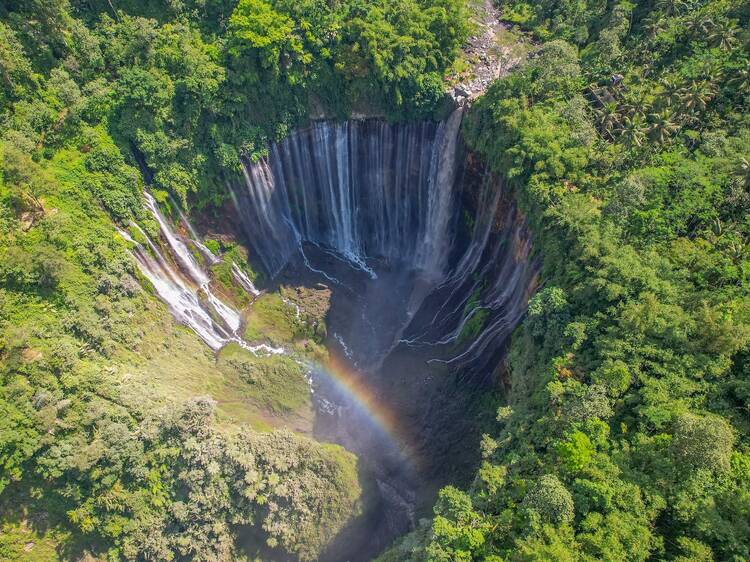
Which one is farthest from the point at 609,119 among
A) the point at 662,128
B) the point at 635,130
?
the point at 662,128

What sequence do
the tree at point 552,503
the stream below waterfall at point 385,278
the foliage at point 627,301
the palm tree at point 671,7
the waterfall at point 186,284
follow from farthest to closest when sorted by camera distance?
the palm tree at point 671,7
the waterfall at point 186,284
the stream below waterfall at point 385,278
the tree at point 552,503
the foliage at point 627,301

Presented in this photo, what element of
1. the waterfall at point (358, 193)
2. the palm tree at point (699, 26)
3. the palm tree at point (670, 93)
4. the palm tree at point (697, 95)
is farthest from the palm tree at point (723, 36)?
the waterfall at point (358, 193)

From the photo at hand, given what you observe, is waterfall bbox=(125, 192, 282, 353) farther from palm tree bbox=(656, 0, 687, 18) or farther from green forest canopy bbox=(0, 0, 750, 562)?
palm tree bbox=(656, 0, 687, 18)

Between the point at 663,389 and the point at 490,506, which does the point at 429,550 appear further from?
the point at 663,389

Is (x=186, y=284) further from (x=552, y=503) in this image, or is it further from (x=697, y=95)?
(x=697, y=95)

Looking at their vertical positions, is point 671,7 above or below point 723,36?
above

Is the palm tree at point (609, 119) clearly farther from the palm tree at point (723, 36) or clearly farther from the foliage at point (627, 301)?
the palm tree at point (723, 36)
